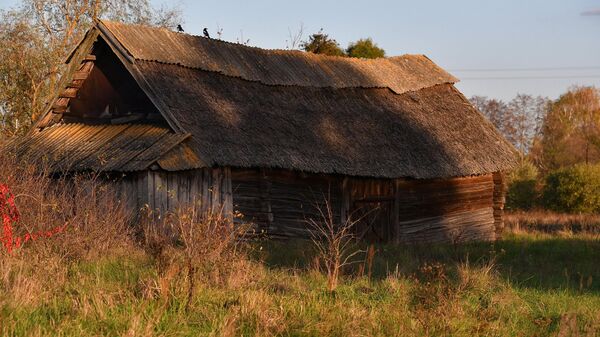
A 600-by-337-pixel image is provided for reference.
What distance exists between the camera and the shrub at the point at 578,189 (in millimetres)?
28641

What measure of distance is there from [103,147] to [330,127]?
5340 millimetres

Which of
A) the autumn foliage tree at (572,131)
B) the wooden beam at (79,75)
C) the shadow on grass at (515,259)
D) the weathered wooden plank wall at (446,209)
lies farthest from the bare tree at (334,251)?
the autumn foliage tree at (572,131)

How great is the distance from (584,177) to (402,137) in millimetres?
11134

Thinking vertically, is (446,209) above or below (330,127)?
below

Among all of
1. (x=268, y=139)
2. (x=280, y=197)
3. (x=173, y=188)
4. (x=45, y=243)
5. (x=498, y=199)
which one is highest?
(x=268, y=139)

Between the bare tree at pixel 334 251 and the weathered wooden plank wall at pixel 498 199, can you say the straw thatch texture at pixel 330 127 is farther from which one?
the bare tree at pixel 334 251

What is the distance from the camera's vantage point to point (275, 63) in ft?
66.6

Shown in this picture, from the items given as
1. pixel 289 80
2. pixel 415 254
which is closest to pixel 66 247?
pixel 415 254

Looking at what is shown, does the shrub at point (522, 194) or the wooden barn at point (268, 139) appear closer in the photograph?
the wooden barn at point (268, 139)

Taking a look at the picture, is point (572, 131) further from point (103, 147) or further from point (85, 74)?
point (103, 147)

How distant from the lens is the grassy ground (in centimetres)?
668

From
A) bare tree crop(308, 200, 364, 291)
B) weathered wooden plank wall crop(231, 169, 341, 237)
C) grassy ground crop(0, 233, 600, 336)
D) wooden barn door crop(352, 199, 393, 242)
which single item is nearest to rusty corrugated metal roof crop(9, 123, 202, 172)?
weathered wooden plank wall crop(231, 169, 341, 237)

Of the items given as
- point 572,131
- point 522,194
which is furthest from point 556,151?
point 522,194

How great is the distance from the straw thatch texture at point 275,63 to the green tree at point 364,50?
5.29 metres
